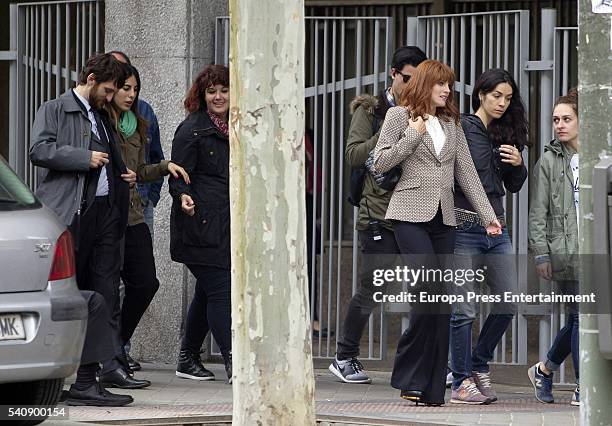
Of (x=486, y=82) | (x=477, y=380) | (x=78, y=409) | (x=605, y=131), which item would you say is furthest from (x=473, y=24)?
(x=605, y=131)

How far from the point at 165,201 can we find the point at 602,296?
497 centimetres

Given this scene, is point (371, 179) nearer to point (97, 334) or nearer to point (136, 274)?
point (136, 274)

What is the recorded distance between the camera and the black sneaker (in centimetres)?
883

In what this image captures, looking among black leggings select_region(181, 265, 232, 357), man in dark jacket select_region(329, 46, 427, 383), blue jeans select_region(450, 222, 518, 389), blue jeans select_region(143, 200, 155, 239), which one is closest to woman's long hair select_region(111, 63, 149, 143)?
blue jeans select_region(143, 200, 155, 239)

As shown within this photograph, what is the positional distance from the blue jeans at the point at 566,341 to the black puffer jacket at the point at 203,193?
1873 millimetres

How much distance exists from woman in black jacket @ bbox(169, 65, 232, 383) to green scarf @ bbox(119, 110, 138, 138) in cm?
28

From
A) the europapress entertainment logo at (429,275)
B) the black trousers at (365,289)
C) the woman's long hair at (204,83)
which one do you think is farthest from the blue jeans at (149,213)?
the europapress entertainment logo at (429,275)

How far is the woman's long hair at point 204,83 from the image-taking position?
8.38 metres

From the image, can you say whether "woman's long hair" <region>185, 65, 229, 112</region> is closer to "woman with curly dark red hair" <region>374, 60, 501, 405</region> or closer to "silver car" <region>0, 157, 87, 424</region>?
"woman with curly dark red hair" <region>374, 60, 501, 405</region>

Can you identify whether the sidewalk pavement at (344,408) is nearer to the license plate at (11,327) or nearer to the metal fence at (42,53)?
the license plate at (11,327)

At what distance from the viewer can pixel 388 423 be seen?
7172mm

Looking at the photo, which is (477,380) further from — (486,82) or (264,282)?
(264,282)

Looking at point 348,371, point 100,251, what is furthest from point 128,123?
point 348,371

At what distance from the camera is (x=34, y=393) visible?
676cm
